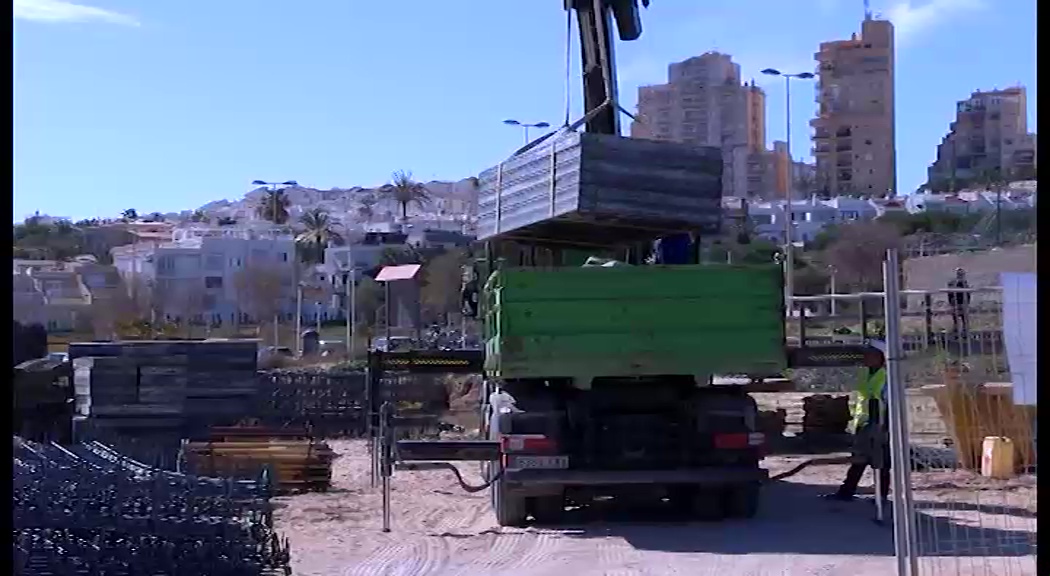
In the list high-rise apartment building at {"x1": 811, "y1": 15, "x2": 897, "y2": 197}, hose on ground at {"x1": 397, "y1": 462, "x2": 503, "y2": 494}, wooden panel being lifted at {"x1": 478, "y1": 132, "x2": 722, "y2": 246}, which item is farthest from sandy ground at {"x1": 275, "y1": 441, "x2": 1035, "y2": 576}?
high-rise apartment building at {"x1": 811, "y1": 15, "x2": 897, "y2": 197}

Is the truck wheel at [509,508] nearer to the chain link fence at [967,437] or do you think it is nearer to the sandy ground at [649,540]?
the sandy ground at [649,540]

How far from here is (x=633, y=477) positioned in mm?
13039

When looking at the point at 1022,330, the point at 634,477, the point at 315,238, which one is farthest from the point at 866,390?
the point at 315,238

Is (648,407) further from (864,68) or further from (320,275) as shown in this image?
(864,68)

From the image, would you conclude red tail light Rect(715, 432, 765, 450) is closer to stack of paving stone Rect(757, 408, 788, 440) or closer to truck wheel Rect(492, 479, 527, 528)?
truck wheel Rect(492, 479, 527, 528)

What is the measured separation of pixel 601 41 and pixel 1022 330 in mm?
10387

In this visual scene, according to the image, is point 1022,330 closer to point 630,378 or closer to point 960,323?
point 630,378

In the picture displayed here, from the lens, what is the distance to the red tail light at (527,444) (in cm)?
1290

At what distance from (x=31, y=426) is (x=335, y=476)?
18.1 feet

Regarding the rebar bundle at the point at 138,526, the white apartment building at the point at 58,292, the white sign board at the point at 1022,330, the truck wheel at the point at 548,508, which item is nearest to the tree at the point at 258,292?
the white apartment building at the point at 58,292

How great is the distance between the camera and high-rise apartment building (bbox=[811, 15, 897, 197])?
11312 centimetres

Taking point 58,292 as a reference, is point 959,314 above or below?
below

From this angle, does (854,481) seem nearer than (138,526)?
No

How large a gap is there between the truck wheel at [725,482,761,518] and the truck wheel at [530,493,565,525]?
4.98 feet
